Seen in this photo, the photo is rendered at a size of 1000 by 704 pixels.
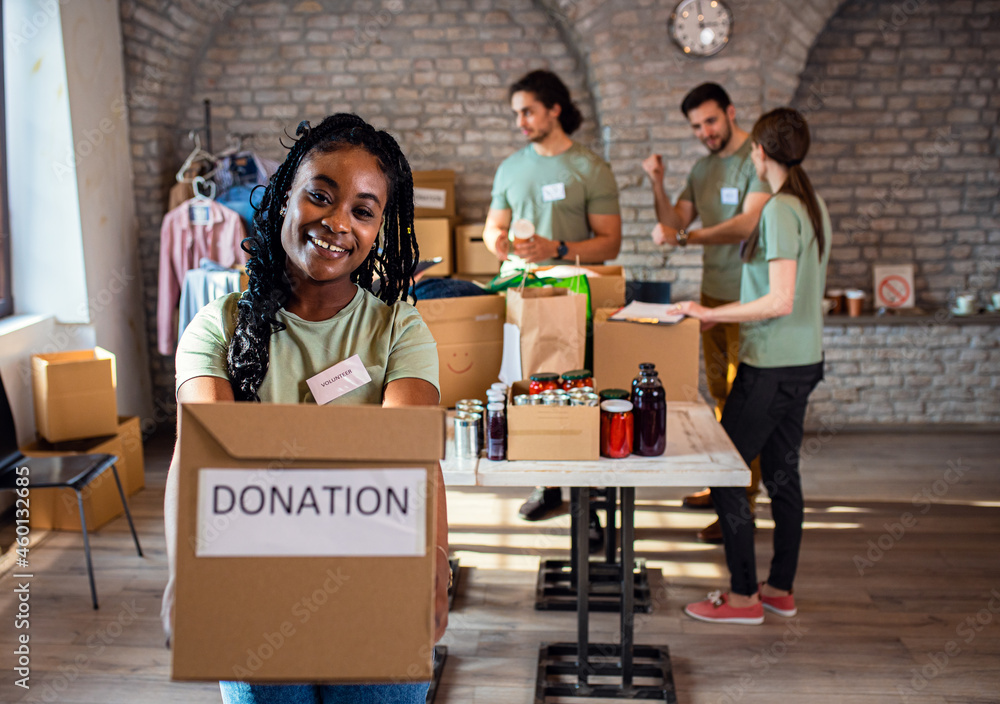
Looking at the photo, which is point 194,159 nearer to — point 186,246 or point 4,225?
point 186,246

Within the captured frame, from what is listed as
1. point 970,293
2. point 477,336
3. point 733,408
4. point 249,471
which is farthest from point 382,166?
point 970,293

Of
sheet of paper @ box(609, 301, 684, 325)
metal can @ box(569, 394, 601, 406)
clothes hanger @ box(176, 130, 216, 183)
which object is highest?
clothes hanger @ box(176, 130, 216, 183)

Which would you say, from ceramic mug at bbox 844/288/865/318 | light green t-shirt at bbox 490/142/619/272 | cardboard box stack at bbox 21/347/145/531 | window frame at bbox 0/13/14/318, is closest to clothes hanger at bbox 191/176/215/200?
window frame at bbox 0/13/14/318

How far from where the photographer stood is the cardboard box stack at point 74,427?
11.4 feet

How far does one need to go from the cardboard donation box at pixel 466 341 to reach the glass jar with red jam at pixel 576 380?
1.32 feet

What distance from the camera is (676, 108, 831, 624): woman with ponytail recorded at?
8.17 feet

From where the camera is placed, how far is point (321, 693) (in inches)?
47.6

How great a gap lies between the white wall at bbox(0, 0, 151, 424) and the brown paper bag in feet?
8.63

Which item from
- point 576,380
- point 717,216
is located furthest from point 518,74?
point 576,380

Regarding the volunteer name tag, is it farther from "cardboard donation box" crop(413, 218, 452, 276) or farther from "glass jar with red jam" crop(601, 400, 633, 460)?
"cardboard donation box" crop(413, 218, 452, 276)

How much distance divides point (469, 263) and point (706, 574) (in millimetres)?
2383

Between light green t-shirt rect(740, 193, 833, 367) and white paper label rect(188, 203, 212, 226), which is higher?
white paper label rect(188, 203, 212, 226)

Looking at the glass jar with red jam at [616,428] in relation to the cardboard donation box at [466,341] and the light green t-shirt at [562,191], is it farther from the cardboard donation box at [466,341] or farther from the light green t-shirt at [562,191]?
the light green t-shirt at [562,191]

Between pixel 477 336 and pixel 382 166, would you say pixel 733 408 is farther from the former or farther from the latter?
pixel 382 166
